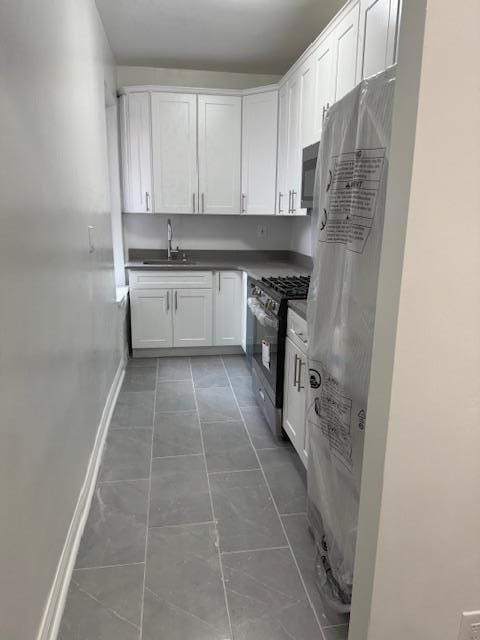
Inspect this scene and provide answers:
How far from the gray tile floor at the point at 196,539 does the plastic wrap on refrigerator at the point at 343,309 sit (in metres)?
0.19

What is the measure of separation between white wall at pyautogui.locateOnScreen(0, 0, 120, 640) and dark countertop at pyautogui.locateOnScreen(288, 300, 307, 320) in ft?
3.48

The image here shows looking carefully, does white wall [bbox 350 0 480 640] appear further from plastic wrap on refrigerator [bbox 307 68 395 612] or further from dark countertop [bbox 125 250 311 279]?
dark countertop [bbox 125 250 311 279]

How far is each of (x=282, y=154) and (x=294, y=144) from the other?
0.35 m

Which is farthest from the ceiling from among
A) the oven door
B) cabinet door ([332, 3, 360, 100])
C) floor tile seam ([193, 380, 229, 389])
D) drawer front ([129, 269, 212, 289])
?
floor tile seam ([193, 380, 229, 389])

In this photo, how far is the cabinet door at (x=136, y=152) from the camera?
4000mm

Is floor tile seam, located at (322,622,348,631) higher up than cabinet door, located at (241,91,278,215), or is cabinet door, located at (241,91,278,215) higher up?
cabinet door, located at (241,91,278,215)

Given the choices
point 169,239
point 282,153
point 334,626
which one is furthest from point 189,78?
point 334,626

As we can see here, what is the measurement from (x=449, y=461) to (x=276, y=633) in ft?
2.98

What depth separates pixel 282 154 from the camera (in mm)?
3969

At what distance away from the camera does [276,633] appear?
4.84ft

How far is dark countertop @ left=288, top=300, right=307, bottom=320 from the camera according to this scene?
7.25ft

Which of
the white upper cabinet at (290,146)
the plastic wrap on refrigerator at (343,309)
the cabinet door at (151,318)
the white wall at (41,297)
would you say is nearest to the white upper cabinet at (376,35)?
the plastic wrap on refrigerator at (343,309)

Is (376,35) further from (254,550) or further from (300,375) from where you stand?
(254,550)

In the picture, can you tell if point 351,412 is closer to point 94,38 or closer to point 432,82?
point 432,82
